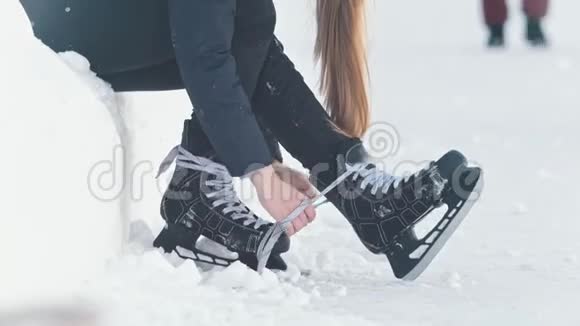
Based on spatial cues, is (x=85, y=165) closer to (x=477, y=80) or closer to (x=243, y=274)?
(x=243, y=274)

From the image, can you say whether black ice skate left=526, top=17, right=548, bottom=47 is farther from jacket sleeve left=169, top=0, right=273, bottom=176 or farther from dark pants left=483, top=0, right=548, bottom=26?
jacket sleeve left=169, top=0, right=273, bottom=176

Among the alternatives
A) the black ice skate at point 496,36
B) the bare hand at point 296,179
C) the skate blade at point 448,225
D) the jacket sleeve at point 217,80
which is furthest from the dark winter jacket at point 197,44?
the black ice skate at point 496,36

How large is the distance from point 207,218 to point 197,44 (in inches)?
11.4

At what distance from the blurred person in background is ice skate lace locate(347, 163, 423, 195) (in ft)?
15.3

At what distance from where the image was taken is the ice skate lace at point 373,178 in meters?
1.55

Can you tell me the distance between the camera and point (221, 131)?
4.72 ft

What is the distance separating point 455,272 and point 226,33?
491 millimetres

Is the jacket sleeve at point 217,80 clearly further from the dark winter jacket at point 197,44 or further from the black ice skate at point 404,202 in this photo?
the black ice skate at point 404,202

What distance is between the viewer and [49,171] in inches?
53.0

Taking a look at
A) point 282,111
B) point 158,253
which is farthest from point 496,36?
point 158,253

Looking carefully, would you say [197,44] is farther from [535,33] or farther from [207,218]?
[535,33]

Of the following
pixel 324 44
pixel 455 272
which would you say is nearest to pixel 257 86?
pixel 324 44

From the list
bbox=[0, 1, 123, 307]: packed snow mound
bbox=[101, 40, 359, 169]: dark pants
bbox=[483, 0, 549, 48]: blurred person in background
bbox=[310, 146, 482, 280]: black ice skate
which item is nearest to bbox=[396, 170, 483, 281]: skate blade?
bbox=[310, 146, 482, 280]: black ice skate

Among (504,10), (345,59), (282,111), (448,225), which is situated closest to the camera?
(448,225)
